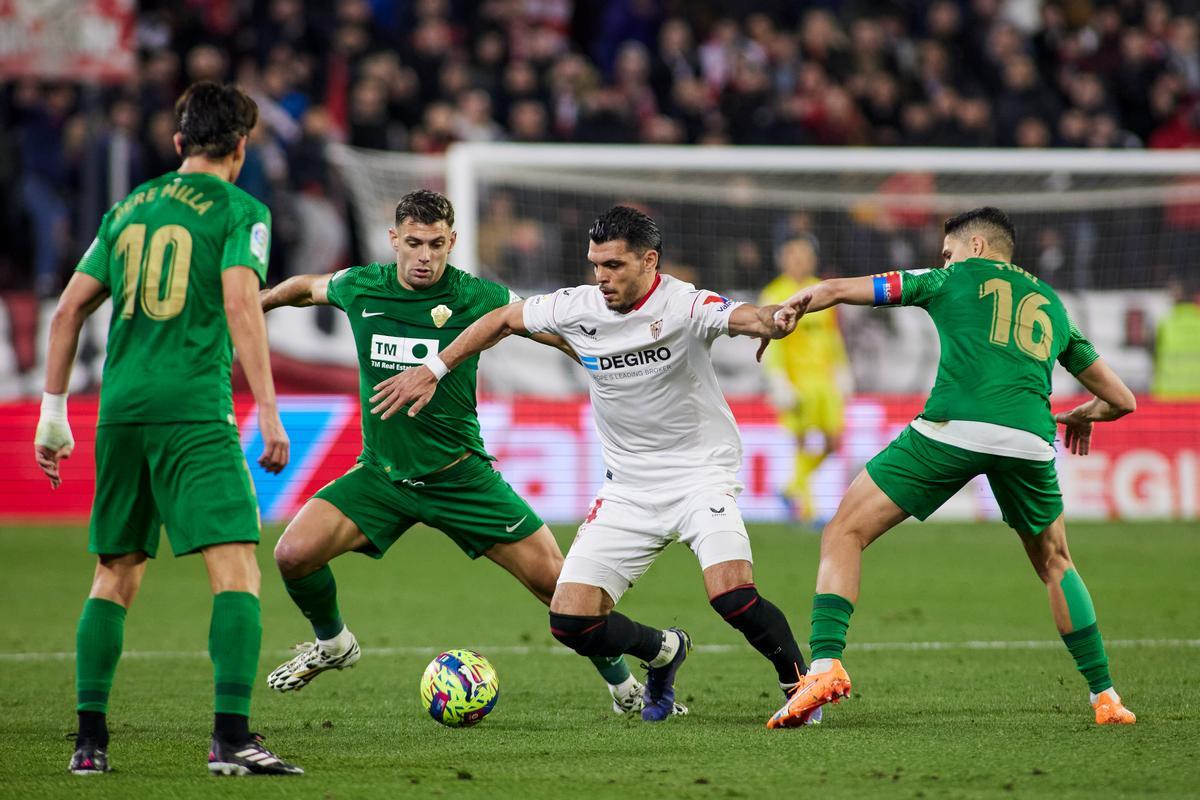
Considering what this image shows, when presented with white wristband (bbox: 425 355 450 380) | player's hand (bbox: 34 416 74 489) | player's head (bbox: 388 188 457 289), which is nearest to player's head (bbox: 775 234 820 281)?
player's head (bbox: 388 188 457 289)

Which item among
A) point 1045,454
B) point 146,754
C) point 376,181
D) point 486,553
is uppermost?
point 376,181

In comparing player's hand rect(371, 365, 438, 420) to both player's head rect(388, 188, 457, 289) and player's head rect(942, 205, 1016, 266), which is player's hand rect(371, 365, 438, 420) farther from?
player's head rect(942, 205, 1016, 266)

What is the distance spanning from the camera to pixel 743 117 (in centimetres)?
1939

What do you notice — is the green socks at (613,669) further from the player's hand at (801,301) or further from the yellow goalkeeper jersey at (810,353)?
the yellow goalkeeper jersey at (810,353)

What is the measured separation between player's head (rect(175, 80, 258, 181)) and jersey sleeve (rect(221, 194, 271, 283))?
20 cm

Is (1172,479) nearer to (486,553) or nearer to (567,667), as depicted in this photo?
(567,667)

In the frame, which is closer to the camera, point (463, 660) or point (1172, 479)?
point (463, 660)

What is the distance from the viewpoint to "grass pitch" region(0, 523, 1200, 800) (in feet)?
17.5

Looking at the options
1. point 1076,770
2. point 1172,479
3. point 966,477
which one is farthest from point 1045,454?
point 1172,479

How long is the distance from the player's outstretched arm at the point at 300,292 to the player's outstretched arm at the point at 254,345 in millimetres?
1734

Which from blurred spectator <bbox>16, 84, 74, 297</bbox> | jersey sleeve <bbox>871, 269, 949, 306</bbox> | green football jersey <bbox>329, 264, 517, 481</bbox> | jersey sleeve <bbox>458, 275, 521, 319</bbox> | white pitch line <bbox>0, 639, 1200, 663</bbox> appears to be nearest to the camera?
jersey sleeve <bbox>871, 269, 949, 306</bbox>

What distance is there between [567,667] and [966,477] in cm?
272

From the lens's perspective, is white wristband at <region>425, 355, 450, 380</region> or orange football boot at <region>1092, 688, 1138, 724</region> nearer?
orange football boot at <region>1092, 688, 1138, 724</region>

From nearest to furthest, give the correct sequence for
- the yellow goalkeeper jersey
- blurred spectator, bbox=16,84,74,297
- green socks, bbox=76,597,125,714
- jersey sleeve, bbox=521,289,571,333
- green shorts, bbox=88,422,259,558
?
1. green shorts, bbox=88,422,259,558
2. green socks, bbox=76,597,125,714
3. jersey sleeve, bbox=521,289,571,333
4. the yellow goalkeeper jersey
5. blurred spectator, bbox=16,84,74,297
